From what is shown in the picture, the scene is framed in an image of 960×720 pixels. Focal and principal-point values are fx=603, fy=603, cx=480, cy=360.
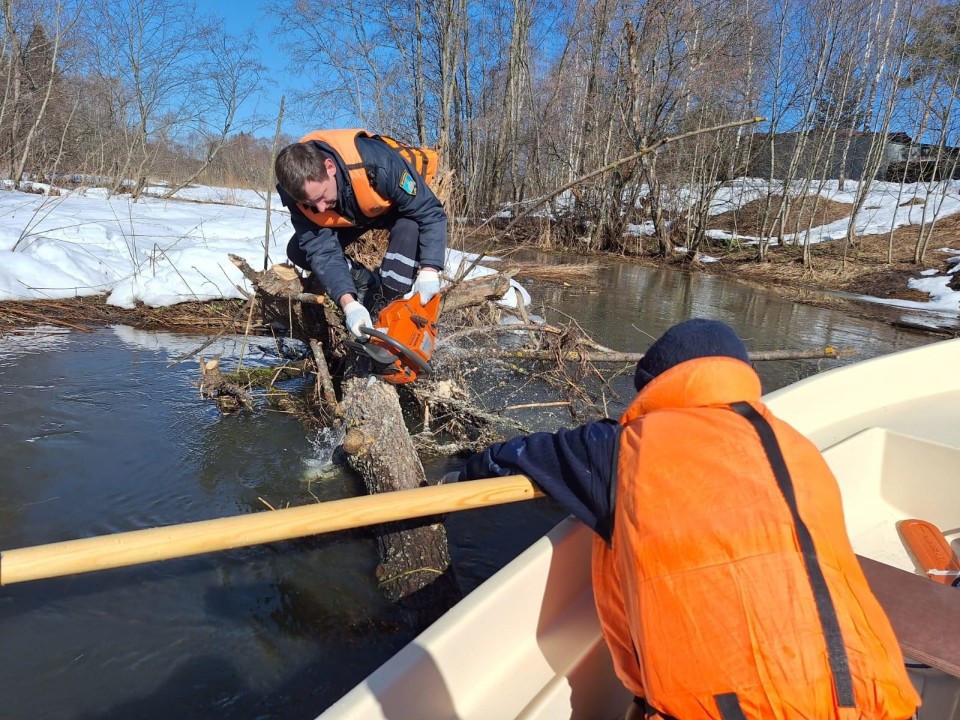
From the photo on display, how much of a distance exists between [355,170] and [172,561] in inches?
82.7

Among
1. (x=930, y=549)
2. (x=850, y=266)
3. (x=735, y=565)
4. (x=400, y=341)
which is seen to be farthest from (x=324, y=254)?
(x=850, y=266)

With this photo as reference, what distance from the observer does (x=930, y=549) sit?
275 centimetres

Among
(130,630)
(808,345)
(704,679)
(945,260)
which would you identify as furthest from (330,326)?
(945,260)

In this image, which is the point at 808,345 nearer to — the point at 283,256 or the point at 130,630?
the point at 283,256

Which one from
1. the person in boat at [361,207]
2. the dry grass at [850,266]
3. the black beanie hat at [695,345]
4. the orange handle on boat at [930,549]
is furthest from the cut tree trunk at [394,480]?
the dry grass at [850,266]

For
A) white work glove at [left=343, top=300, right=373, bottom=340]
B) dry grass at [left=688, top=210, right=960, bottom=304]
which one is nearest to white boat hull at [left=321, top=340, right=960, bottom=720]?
white work glove at [left=343, top=300, right=373, bottom=340]

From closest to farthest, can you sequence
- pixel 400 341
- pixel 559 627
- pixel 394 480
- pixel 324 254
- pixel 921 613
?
pixel 921 613, pixel 559 627, pixel 394 480, pixel 400 341, pixel 324 254

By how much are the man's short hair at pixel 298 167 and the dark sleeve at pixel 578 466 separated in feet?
5.83

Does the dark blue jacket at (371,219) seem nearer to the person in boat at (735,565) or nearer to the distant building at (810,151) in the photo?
the person in boat at (735,565)

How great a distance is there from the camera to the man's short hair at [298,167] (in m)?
2.93

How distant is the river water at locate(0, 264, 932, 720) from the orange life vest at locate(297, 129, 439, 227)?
1498 mm

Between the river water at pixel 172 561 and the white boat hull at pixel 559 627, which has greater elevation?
the white boat hull at pixel 559 627

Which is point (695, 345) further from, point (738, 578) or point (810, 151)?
point (810, 151)

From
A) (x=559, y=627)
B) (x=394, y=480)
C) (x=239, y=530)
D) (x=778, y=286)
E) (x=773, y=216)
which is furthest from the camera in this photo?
(x=773, y=216)
